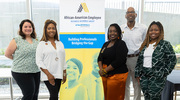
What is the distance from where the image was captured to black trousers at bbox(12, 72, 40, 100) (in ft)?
6.55

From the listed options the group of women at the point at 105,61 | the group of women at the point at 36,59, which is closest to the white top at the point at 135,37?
the group of women at the point at 105,61

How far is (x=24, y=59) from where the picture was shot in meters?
1.98

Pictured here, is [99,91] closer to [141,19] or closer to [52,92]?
[52,92]

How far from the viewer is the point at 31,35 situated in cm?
215

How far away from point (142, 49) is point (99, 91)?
42.2 inches

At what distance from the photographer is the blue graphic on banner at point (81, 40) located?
2.50m

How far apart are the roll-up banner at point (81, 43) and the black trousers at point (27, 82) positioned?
21.1 inches

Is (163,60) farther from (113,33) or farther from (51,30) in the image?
(51,30)

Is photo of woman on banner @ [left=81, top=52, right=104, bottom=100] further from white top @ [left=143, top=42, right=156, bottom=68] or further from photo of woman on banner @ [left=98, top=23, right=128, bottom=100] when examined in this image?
white top @ [left=143, top=42, right=156, bottom=68]

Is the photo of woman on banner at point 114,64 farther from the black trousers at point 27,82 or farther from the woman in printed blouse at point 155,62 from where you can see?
the black trousers at point 27,82

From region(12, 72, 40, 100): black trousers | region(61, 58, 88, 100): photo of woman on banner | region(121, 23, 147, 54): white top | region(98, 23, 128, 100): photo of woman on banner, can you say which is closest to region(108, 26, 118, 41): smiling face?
region(98, 23, 128, 100): photo of woman on banner

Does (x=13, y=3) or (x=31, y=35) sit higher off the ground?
(x=13, y=3)

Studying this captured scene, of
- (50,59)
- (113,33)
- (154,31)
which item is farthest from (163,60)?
(50,59)

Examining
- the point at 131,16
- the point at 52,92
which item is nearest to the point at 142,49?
the point at 131,16
